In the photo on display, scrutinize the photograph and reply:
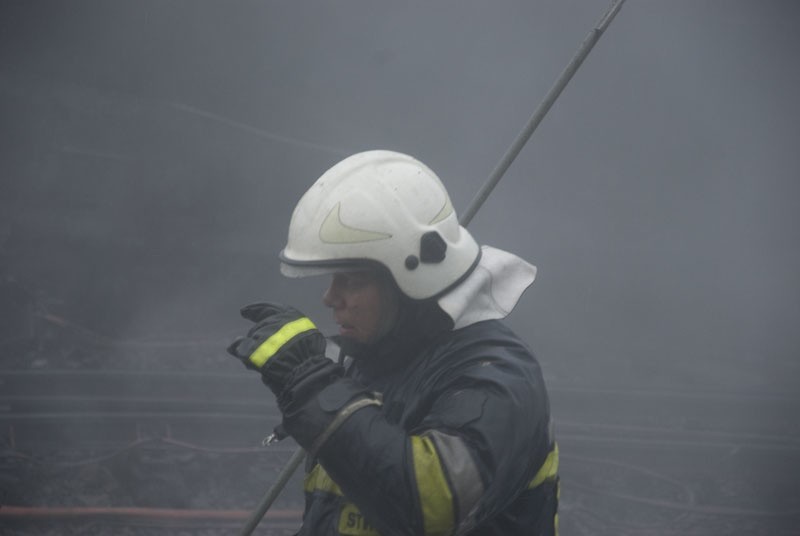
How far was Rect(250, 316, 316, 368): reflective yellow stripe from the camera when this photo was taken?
1.75 meters

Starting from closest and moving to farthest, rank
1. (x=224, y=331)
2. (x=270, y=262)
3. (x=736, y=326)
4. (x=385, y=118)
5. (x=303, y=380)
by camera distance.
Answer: (x=303, y=380) → (x=224, y=331) → (x=270, y=262) → (x=736, y=326) → (x=385, y=118)

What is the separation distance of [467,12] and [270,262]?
831cm

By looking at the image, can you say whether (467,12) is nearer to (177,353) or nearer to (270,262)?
(270,262)

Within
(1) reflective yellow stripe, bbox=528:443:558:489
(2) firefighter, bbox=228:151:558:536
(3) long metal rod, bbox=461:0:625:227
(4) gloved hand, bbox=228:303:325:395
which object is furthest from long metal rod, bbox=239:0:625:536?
(1) reflective yellow stripe, bbox=528:443:558:489

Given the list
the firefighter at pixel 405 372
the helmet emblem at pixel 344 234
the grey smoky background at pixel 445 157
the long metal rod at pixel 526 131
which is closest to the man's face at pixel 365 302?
the firefighter at pixel 405 372

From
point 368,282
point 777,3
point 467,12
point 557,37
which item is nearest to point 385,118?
point 467,12

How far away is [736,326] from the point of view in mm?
14539

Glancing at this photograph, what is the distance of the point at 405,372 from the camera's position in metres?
1.97

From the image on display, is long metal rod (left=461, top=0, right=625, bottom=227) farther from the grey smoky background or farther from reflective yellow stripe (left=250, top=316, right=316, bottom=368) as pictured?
the grey smoky background

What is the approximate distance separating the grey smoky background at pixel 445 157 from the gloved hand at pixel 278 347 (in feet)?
25.1

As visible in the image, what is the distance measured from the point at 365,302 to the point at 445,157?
15999mm

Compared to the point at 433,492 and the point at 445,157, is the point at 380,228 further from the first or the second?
the point at 445,157

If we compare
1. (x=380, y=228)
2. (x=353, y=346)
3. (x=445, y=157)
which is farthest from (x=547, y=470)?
(x=445, y=157)

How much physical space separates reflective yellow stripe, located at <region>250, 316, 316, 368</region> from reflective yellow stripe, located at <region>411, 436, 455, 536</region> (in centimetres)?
41
